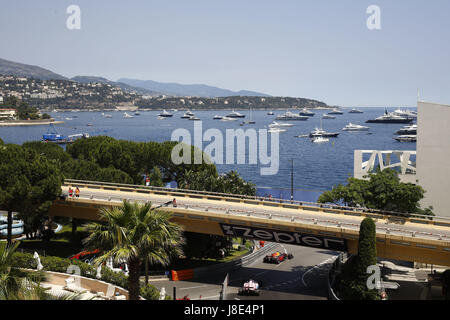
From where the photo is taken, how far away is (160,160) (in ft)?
201

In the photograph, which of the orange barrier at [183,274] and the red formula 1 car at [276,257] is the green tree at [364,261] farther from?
the red formula 1 car at [276,257]

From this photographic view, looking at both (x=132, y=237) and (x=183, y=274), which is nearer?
(x=132, y=237)

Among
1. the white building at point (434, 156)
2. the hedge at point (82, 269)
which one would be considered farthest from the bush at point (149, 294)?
the white building at point (434, 156)

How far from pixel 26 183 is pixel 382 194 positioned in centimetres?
2951

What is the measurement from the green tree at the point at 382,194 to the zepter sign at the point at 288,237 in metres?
7.44

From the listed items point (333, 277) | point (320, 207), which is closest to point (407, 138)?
point (320, 207)

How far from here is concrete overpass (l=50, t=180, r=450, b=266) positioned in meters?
30.8

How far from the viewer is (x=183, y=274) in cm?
3778

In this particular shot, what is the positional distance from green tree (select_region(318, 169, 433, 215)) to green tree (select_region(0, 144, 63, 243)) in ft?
77.5

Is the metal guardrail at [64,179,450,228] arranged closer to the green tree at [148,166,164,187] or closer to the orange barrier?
the orange barrier

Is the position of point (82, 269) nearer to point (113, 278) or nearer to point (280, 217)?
point (113, 278)
